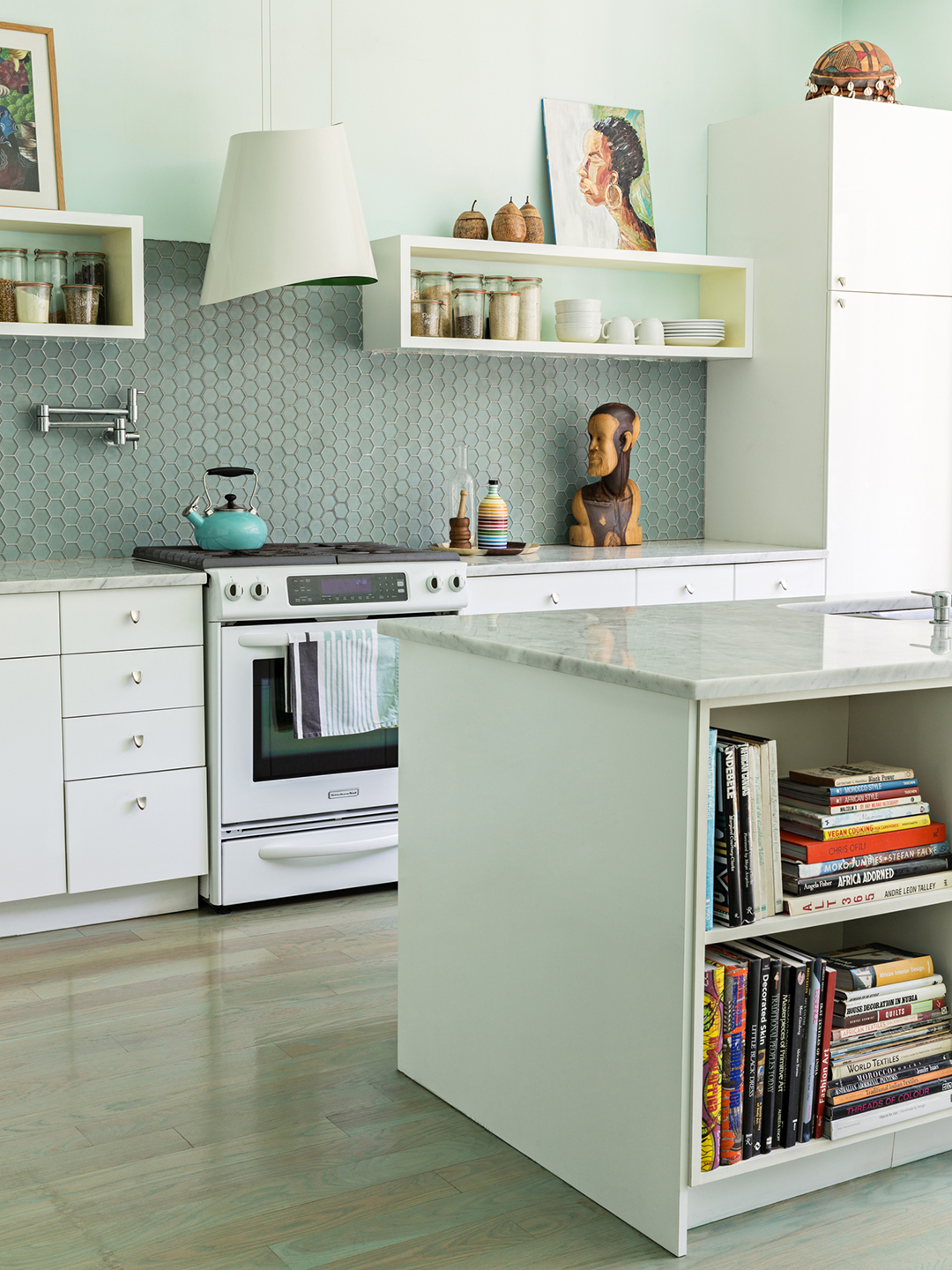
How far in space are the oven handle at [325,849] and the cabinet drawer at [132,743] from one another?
1.02 feet

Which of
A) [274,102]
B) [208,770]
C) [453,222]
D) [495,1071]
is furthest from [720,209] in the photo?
[495,1071]

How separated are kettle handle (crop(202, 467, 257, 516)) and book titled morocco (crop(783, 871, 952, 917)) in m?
2.16

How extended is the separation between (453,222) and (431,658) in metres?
2.50

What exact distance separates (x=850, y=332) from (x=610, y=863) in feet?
10.00

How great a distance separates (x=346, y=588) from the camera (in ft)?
11.9

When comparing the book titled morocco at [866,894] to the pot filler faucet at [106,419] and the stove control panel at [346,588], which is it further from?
the pot filler faucet at [106,419]

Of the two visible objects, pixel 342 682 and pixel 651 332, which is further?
pixel 651 332

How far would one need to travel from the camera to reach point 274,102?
4.12 meters

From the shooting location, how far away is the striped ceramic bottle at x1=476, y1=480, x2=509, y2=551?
4.29 meters

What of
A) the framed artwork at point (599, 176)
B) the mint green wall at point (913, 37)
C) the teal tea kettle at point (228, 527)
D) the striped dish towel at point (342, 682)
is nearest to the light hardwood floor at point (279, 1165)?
the striped dish towel at point (342, 682)

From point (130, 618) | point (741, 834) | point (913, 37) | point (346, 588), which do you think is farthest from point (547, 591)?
point (913, 37)

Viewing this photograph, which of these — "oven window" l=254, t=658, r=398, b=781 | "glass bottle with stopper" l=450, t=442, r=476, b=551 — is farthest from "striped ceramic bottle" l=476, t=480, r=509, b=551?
"oven window" l=254, t=658, r=398, b=781

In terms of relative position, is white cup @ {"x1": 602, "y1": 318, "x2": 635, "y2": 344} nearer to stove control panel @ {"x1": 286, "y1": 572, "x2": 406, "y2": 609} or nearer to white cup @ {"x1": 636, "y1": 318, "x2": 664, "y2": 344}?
white cup @ {"x1": 636, "y1": 318, "x2": 664, "y2": 344}

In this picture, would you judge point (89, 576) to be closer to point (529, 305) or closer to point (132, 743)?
point (132, 743)
